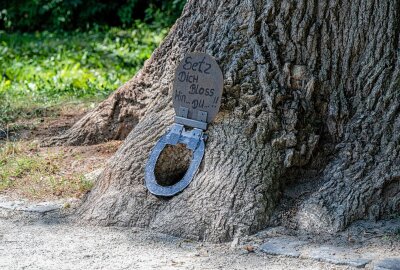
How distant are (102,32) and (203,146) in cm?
828

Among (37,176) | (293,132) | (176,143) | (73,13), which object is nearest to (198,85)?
(176,143)

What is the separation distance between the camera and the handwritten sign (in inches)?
196

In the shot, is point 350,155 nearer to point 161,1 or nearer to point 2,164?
point 2,164

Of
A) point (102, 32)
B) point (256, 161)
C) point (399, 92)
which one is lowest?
point (256, 161)

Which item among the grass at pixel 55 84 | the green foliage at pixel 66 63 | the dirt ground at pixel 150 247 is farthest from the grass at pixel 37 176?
the green foliage at pixel 66 63

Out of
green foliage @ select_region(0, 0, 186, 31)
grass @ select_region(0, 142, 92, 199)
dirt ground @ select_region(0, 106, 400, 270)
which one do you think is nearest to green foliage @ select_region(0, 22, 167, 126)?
green foliage @ select_region(0, 0, 186, 31)

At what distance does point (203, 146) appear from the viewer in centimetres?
495

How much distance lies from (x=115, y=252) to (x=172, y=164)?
88 cm

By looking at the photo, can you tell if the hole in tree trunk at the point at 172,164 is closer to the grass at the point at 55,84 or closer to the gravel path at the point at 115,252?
the gravel path at the point at 115,252

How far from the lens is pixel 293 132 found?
15.9ft

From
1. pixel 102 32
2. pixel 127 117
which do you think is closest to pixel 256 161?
pixel 127 117

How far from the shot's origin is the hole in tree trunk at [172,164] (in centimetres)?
514

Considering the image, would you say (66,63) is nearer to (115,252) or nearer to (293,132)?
(293,132)

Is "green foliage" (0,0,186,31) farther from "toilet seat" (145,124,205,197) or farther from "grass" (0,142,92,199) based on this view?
"toilet seat" (145,124,205,197)
